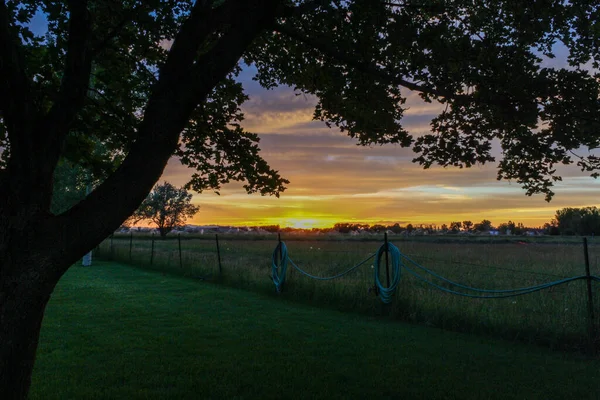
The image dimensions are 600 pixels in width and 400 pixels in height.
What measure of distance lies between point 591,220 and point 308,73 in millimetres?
96741

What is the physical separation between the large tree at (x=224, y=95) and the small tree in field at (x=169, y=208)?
60907mm

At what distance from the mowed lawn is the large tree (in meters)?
1.97

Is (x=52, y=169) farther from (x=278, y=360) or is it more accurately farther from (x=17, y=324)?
(x=278, y=360)

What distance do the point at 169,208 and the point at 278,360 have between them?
64.2 meters

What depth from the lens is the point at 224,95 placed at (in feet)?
22.0

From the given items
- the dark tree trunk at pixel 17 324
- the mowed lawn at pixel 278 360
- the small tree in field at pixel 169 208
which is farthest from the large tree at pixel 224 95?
the small tree in field at pixel 169 208

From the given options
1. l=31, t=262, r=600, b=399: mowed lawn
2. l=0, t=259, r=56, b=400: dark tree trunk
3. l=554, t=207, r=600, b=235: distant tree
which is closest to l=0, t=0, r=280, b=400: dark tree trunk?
l=0, t=259, r=56, b=400: dark tree trunk

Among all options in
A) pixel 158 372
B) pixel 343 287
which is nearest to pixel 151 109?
pixel 158 372

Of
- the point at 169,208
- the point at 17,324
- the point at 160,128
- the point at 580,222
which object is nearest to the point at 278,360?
the point at 17,324

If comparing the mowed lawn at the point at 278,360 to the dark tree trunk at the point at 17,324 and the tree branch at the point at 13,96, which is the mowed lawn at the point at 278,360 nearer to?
the dark tree trunk at the point at 17,324

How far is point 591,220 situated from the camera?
86.1 m

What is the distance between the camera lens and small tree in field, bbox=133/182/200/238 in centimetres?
6538

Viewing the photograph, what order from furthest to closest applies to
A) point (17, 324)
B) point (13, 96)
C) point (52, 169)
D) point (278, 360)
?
point (278, 360) < point (52, 169) < point (13, 96) < point (17, 324)

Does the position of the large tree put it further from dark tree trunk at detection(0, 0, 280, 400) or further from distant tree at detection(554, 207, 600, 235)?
distant tree at detection(554, 207, 600, 235)
